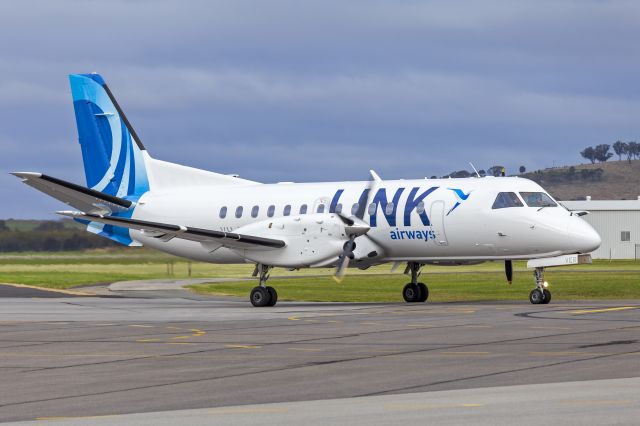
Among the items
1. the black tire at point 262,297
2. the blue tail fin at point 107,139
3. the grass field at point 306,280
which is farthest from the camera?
the grass field at point 306,280

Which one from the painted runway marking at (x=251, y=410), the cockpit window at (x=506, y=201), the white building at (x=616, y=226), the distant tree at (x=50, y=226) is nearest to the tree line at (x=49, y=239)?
the distant tree at (x=50, y=226)

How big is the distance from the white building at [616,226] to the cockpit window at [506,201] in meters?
76.9

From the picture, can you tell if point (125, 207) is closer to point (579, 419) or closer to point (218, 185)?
point (218, 185)

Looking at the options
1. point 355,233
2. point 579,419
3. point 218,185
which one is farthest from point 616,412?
point 218,185

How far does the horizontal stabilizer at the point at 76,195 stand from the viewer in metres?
31.6

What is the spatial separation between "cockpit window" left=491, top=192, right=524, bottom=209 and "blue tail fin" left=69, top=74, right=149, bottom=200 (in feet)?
46.1

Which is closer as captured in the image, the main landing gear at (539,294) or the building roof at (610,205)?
the main landing gear at (539,294)

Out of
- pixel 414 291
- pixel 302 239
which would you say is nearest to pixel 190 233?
pixel 302 239

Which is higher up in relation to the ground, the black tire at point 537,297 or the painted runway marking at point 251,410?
the black tire at point 537,297

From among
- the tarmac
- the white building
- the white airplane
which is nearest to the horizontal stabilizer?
the white airplane

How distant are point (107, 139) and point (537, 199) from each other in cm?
1653

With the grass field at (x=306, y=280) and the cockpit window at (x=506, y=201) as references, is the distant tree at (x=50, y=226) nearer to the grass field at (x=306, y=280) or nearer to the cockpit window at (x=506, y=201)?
the grass field at (x=306, y=280)

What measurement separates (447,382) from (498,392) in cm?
116

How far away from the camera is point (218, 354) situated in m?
17.9
